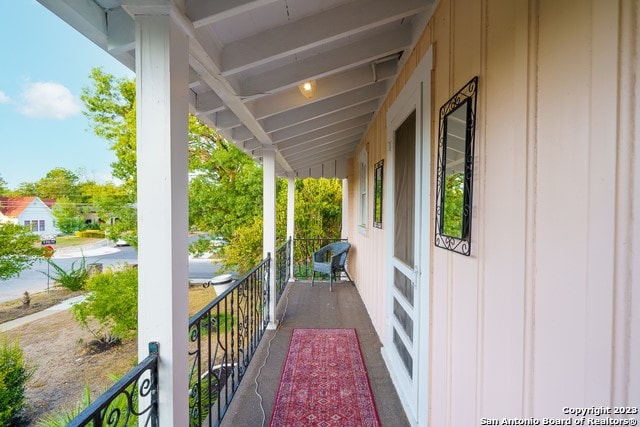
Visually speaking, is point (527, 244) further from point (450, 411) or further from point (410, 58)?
point (410, 58)

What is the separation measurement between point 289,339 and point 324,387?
942mm

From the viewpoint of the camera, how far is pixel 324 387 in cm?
224

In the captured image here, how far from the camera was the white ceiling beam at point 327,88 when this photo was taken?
93.7 inches

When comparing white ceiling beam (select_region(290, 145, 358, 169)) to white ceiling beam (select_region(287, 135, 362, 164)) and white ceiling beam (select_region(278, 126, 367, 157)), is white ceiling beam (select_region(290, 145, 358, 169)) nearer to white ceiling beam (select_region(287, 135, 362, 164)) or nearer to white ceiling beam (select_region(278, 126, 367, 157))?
white ceiling beam (select_region(287, 135, 362, 164))

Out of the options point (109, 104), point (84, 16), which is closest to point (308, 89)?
point (84, 16)

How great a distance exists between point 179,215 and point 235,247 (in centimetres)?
763

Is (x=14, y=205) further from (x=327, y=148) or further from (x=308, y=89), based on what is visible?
(x=308, y=89)

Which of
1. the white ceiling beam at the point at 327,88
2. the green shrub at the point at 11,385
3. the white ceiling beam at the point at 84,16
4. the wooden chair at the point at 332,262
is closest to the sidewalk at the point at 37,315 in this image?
the green shrub at the point at 11,385

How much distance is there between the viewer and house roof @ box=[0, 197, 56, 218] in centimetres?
502

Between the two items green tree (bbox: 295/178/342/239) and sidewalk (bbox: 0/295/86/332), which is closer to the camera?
sidewalk (bbox: 0/295/86/332)

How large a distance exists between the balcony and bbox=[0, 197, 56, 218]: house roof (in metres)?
4.52

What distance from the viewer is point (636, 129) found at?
0.54 m

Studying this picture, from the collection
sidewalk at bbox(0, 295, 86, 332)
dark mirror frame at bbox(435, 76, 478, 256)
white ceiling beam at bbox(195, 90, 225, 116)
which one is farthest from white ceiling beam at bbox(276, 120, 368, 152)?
sidewalk at bbox(0, 295, 86, 332)

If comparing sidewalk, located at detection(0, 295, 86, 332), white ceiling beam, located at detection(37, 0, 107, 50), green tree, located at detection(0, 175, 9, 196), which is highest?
white ceiling beam, located at detection(37, 0, 107, 50)
